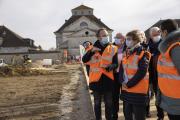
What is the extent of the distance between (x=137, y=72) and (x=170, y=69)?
1.35 metres

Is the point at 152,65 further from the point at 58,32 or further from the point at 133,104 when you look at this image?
the point at 58,32

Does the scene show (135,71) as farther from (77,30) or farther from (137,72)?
(77,30)

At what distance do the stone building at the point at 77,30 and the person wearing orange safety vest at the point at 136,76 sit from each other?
81.6 m

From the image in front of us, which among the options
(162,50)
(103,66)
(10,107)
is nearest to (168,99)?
(162,50)

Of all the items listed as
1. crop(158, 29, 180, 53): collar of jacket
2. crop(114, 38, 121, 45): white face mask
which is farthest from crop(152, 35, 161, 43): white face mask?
crop(158, 29, 180, 53): collar of jacket

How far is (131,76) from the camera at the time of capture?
745 cm

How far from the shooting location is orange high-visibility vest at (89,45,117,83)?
909cm

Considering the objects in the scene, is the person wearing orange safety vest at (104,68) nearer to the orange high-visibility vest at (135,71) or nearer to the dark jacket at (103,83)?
the dark jacket at (103,83)

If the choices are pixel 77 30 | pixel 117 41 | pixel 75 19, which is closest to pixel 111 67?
pixel 117 41

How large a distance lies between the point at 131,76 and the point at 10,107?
805 centimetres

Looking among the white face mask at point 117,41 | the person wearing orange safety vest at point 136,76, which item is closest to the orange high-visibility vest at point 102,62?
the white face mask at point 117,41

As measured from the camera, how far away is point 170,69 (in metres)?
6.02

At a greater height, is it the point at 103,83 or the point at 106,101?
the point at 103,83

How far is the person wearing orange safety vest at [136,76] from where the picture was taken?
7332 millimetres
